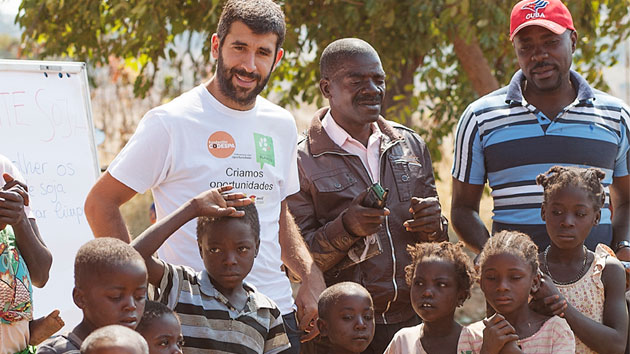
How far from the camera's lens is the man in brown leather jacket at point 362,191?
3.87m

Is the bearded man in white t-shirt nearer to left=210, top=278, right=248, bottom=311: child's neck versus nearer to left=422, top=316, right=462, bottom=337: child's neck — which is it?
left=210, top=278, right=248, bottom=311: child's neck

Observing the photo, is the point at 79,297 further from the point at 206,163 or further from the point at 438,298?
the point at 438,298

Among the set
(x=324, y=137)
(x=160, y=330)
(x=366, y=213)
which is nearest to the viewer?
(x=160, y=330)

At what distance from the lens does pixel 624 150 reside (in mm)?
3891

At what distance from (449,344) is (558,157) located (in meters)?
1.03

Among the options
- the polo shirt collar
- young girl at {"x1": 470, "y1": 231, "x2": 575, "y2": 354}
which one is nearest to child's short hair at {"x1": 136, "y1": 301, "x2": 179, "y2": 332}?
young girl at {"x1": 470, "y1": 231, "x2": 575, "y2": 354}

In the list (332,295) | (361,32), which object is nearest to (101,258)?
(332,295)

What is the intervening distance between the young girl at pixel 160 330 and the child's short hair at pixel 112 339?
0.33 metres

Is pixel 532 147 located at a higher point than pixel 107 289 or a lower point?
higher

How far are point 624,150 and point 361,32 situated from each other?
390cm

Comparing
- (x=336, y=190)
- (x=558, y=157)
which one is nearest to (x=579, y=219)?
(x=558, y=157)

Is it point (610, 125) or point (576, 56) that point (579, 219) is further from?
point (576, 56)

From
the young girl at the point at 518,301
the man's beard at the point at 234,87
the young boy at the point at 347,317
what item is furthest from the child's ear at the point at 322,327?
the man's beard at the point at 234,87

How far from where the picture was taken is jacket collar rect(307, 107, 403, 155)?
4.06 metres
